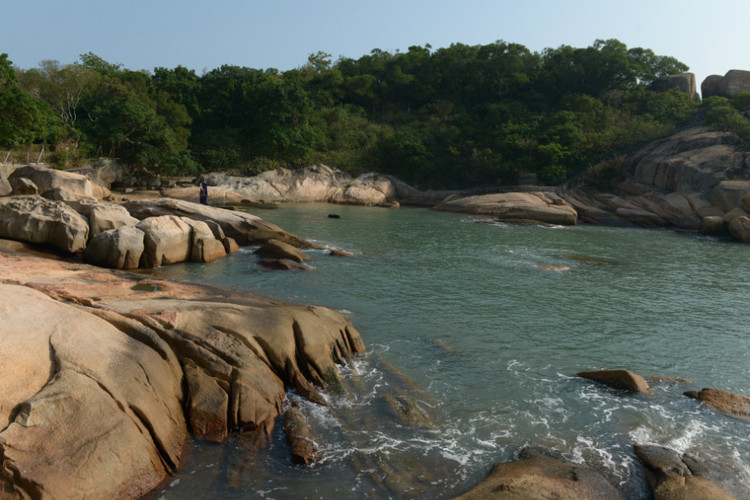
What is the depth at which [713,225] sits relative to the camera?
1244 inches

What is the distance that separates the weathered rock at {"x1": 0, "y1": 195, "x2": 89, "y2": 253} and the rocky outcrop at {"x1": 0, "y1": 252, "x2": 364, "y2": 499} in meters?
7.30

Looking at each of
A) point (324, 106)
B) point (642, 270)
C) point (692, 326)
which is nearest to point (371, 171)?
point (324, 106)

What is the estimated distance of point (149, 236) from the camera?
1594 cm

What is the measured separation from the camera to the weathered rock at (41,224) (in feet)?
50.8

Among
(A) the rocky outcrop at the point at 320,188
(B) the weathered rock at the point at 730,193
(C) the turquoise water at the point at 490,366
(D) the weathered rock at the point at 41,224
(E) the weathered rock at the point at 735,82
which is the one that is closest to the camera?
(C) the turquoise water at the point at 490,366

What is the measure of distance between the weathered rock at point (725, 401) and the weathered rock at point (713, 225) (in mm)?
28116

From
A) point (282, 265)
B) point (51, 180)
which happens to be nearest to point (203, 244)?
point (282, 265)

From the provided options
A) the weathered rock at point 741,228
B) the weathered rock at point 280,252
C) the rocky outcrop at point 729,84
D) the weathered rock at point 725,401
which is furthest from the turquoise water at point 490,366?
the rocky outcrop at point 729,84

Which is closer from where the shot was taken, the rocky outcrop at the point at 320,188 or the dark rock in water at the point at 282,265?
the dark rock in water at the point at 282,265

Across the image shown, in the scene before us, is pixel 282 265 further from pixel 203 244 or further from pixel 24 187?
pixel 24 187

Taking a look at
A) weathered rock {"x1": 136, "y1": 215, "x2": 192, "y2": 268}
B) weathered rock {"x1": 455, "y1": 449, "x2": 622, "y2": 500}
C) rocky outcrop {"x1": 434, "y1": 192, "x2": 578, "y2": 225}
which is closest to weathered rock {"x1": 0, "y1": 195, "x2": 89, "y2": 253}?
weathered rock {"x1": 136, "y1": 215, "x2": 192, "y2": 268}

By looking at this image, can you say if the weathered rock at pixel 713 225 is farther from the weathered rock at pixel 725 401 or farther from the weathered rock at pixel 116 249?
the weathered rock at pixel 116 249

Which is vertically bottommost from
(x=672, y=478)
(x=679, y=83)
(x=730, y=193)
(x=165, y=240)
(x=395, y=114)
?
(x=672, y=478)

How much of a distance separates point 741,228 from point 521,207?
12.9m
